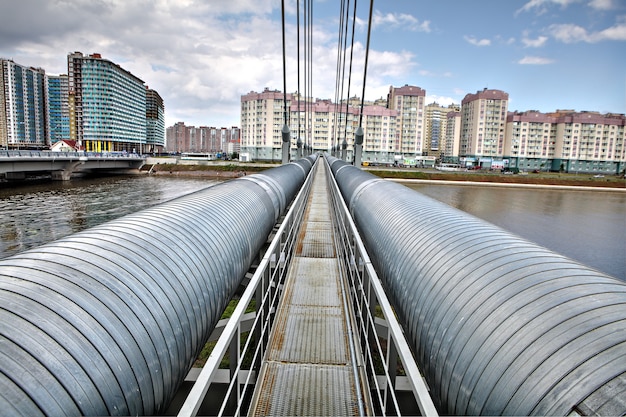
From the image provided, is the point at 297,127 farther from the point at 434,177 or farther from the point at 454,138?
the point at 454,138

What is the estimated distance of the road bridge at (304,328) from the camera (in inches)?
73.9

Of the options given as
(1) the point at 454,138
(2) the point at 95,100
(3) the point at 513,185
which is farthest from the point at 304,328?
(2) the point at 95,100

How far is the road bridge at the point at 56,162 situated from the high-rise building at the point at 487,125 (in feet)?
252

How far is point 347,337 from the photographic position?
177 inches

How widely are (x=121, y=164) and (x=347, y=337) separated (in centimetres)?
6153

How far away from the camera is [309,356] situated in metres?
4.02

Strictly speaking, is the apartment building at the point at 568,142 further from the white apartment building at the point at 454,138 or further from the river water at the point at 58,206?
the river water at the point at 58,206

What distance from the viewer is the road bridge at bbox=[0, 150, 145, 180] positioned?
110 ft

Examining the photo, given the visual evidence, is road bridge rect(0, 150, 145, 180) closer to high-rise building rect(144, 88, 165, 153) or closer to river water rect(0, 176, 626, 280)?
river water rect(0, 176, 626, 280)

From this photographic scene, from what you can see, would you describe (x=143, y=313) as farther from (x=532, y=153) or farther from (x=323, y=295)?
(x=532, y=153)

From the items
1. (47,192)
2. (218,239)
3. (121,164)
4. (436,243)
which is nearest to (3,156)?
(47,192)

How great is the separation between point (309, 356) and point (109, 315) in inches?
87.1

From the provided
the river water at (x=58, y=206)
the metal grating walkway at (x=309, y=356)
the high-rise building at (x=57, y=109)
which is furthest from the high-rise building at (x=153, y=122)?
the metal grating walkway at (x=309, y=356)

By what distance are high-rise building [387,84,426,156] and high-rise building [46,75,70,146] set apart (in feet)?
322
